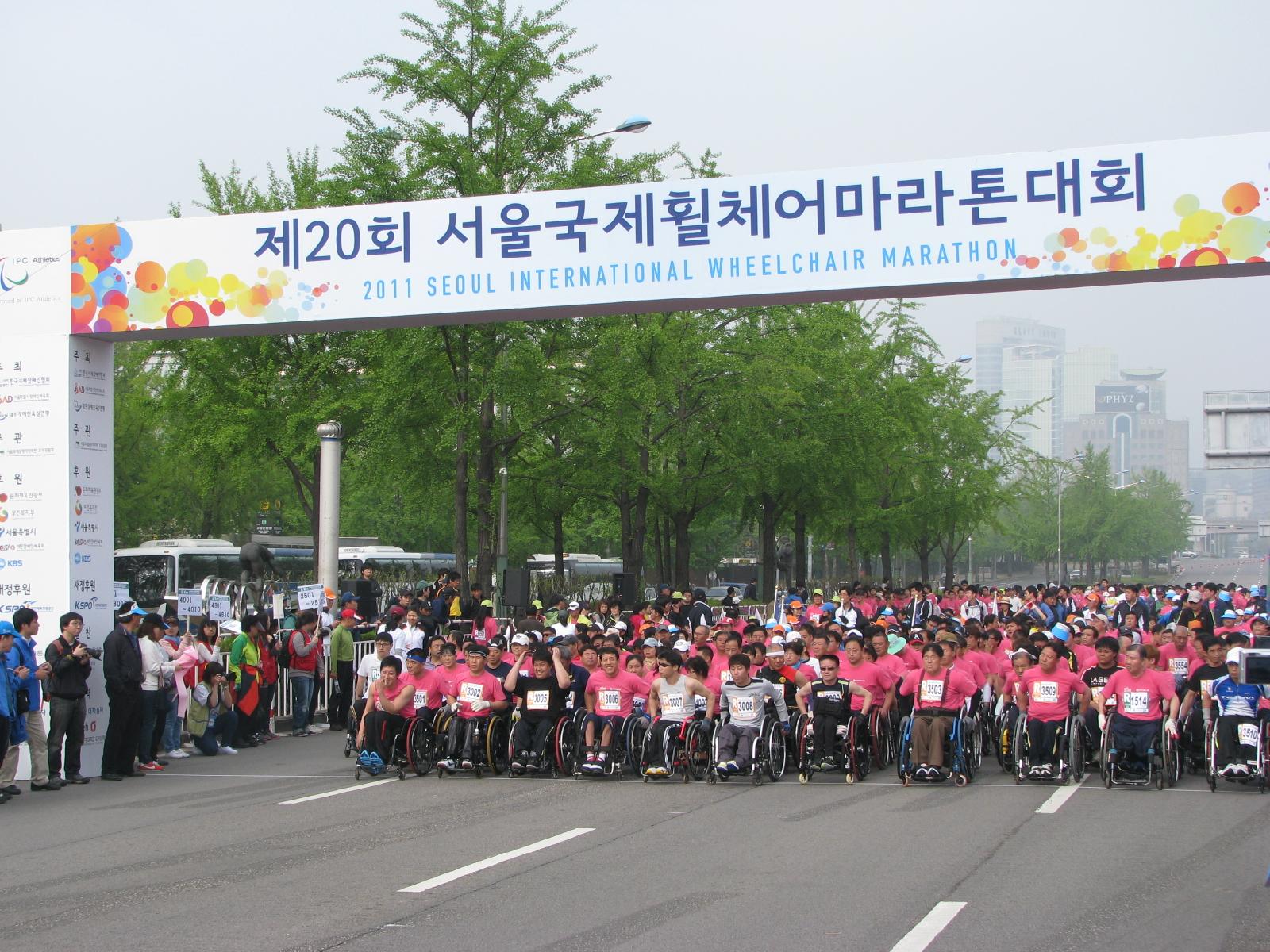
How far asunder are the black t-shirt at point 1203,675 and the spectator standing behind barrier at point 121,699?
Answer: 10.6 metres

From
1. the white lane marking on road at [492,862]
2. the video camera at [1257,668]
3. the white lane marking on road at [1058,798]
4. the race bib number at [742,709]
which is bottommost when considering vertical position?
the white lane marking on road at [1058,798]

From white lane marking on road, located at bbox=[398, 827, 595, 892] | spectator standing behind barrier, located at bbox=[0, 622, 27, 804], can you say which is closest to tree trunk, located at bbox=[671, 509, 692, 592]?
spectator standing behind barrier, located at bbox=[0, 622, 27, 804]

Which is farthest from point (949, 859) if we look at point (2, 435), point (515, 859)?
point (2, 435)

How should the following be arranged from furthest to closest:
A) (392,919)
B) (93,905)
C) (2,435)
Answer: (2,435) → (93,905) → (392,919)

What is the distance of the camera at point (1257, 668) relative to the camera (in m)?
7.90

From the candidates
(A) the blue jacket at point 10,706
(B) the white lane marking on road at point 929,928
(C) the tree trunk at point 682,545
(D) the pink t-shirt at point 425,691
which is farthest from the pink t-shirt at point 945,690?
(C) the tree trunk at point 682,545

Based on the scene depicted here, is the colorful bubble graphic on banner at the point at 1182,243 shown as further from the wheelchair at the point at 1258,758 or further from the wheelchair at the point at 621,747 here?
the wheelchair at the point at 621,747

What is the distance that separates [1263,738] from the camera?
13164 mm

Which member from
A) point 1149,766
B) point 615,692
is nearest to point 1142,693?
point 1149,766

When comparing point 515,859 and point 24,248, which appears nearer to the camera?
point 515,859

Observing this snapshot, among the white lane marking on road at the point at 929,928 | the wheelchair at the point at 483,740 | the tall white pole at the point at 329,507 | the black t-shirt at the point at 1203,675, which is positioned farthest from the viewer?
the tall white pole at the point at 329,507

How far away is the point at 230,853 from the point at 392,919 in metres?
2.84

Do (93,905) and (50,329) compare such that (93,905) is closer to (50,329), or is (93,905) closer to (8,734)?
(8,734)

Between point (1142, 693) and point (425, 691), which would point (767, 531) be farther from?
point (1142, 693)
